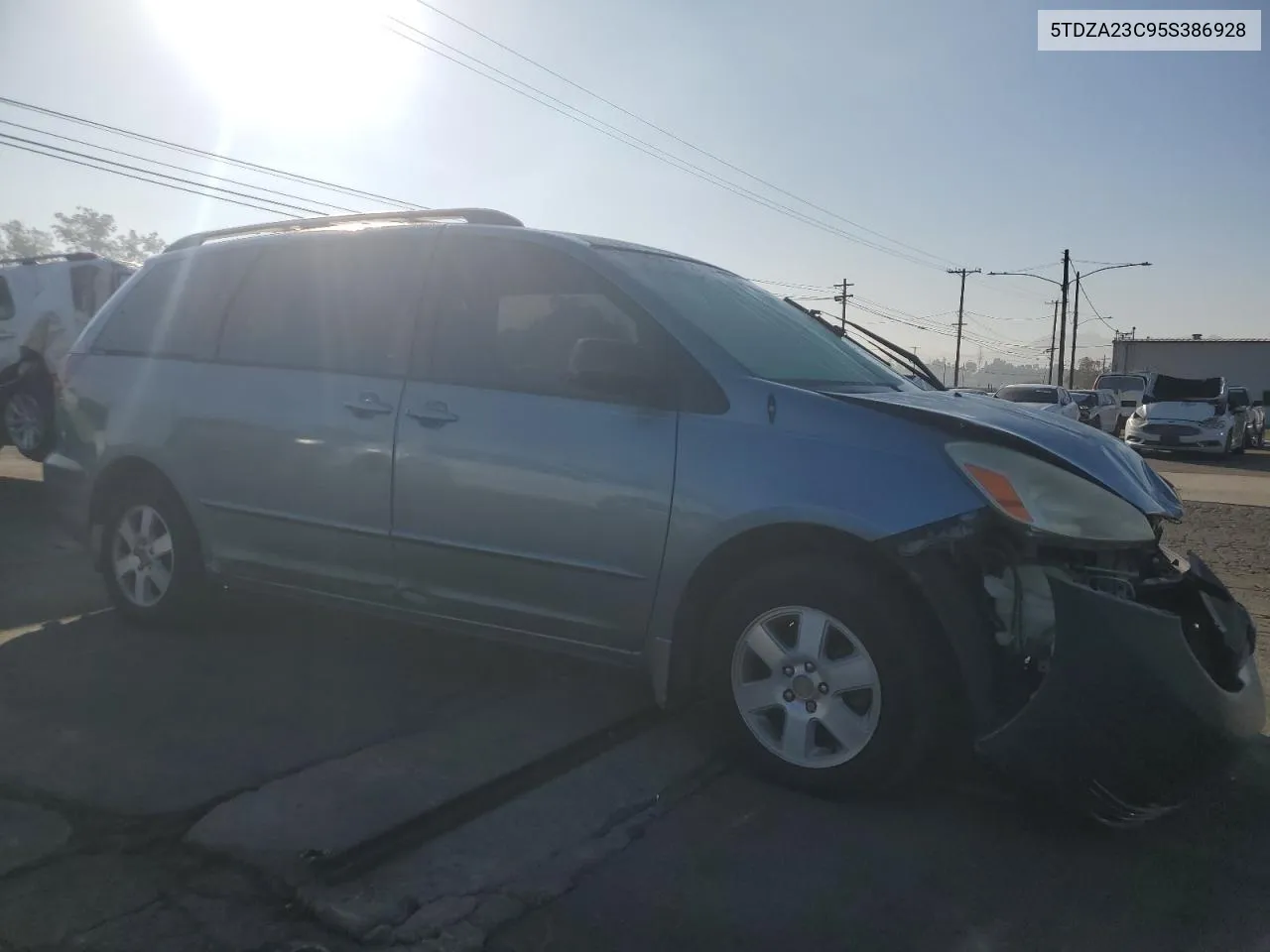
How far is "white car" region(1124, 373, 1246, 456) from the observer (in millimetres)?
22297

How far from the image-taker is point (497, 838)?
3.04 metres

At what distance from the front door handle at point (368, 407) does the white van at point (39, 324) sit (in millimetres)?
7644

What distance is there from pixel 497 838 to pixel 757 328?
2107mm

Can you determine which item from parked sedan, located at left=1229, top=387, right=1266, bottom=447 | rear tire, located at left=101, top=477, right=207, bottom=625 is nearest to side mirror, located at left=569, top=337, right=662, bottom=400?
rear tire, located at left=101, top=477, right=207, bottom=625

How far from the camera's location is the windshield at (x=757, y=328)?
12.5 feet

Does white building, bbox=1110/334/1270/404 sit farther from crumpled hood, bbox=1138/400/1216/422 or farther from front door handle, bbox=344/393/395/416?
front door handle, bbox=344/393/395/416

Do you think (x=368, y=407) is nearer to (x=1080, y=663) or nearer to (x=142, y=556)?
(x=142, y=556)

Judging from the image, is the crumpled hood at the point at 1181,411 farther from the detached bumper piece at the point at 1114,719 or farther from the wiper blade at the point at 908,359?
the detached bumper piece at the point at 1114,719

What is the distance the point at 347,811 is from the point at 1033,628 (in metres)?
2.03

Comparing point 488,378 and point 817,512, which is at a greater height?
point 488,378

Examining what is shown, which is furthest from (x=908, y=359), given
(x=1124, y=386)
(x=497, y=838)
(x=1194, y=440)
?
(x=1124, y=386)

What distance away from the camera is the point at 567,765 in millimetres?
3596

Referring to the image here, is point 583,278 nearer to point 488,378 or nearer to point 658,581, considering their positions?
point 488,378

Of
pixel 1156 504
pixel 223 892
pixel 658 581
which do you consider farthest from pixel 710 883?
pixel 1156 504
